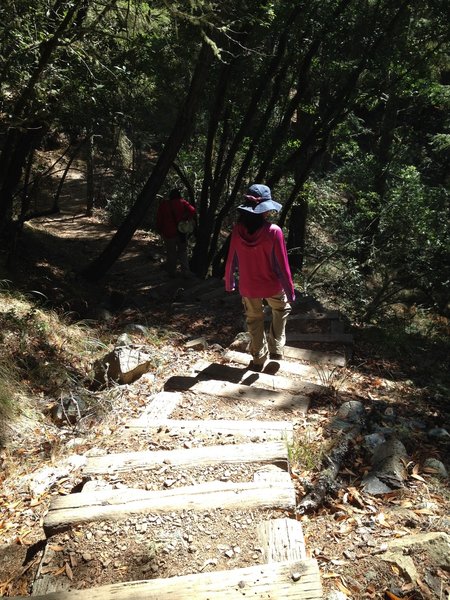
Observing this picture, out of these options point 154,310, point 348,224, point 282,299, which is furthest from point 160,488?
point 348,224

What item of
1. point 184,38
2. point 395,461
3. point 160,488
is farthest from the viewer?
point 184,38

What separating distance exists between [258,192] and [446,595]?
3.56m

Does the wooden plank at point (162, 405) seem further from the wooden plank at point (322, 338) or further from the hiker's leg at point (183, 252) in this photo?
the hiker's leg at point (183, 252)

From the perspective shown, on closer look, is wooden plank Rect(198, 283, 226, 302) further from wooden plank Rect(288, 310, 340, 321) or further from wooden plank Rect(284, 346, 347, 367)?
wooden plank Rect(284, 346, 347, 367)

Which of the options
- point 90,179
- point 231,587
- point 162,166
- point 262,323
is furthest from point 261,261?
point 90,179

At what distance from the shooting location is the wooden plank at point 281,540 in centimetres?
272

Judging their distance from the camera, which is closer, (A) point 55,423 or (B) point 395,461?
(B) point 395,461

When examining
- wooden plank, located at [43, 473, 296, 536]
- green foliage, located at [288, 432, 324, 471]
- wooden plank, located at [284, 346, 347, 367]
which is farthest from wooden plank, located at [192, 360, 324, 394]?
wooden plank, located at [43, 473, 296, 536]

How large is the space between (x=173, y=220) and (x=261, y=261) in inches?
218

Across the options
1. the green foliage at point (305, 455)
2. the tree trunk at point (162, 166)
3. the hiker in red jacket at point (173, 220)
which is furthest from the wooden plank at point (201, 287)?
the green foliage at point (305, 455)

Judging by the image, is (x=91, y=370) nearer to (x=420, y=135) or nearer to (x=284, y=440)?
(x=284, y=440)

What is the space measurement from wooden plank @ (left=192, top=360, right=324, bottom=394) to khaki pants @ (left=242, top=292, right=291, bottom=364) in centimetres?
30

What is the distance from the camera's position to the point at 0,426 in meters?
4.70

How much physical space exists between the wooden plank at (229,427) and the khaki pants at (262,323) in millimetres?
1394
